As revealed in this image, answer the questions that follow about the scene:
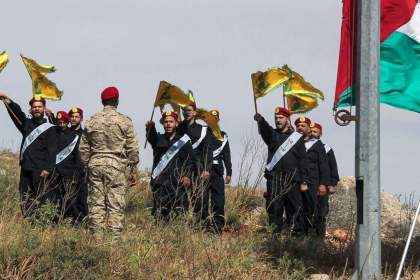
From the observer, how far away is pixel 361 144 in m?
10.5

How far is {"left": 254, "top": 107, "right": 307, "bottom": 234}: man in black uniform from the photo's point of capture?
1485cm

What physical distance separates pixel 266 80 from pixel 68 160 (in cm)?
355

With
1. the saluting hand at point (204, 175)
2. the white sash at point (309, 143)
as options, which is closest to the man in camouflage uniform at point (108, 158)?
the saluting hand at point (204, 175)

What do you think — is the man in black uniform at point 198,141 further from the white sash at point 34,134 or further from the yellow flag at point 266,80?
the white sash at point 34,134

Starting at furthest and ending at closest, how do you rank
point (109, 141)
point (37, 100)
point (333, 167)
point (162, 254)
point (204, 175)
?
point (333, 167) < point (204, 175) < point (37, 100) < point (109, 141) < point (162, 254)

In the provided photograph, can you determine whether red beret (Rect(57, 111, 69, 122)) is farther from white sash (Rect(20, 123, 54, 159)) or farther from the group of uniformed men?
white sash (Rect(20, 123, 54, 159))

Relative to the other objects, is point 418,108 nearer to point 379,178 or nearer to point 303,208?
point 379,178

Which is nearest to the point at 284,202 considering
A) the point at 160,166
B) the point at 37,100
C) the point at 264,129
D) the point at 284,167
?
the point at 284,167

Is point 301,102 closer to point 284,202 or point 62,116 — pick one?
point 284,202

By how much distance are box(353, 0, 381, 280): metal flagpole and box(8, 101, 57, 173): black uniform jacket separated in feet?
16.3

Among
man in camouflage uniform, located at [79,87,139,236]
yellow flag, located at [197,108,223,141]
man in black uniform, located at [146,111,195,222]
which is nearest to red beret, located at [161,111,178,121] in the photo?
man in black uniform, located at [146,111,195,222]

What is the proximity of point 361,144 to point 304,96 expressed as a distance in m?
3.67

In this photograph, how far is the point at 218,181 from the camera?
1569 centimetres

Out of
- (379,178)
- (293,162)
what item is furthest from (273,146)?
(379,178)
